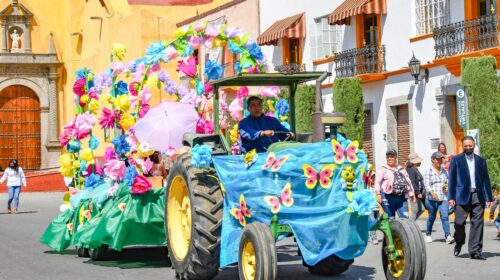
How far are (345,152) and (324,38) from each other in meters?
23.8

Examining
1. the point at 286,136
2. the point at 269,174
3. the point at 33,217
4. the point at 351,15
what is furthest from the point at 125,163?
the point at 351,15

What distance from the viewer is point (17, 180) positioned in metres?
32.0

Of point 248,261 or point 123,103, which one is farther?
point 123,103

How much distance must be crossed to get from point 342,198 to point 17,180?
2234 centimetres

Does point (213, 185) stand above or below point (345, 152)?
below

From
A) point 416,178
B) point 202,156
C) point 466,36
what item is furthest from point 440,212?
point 466,36

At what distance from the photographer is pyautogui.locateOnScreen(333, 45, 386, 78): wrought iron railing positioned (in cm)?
3125

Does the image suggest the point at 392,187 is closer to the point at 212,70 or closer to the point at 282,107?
the point at 282,107

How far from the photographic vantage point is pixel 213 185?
12.3 m

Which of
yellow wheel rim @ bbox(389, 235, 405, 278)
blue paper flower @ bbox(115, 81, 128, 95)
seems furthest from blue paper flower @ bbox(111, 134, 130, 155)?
yellow wheel rim @ bbox(389, 235, 405, 278)

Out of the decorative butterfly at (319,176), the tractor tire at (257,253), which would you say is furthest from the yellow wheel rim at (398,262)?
the tractor tire at (257,253)

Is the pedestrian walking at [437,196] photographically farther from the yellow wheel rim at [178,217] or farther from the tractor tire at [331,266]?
the yellow wheel rim at [178,217]

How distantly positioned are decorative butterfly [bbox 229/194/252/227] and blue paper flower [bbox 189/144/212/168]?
801mm

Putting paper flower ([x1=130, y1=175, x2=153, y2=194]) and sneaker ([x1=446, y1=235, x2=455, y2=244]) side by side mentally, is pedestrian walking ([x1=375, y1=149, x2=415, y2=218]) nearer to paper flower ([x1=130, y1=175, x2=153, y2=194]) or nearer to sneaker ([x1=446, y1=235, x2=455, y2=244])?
sneaker ([x1=446, y1=235, x2=455, y2=244])
